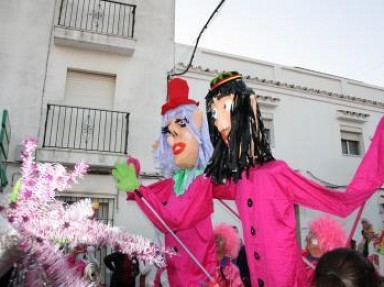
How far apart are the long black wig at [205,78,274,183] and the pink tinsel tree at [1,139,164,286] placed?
61.5 inches

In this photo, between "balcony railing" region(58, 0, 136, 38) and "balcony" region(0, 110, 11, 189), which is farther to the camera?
"balcony railing" region(58, 0, 136, 38)

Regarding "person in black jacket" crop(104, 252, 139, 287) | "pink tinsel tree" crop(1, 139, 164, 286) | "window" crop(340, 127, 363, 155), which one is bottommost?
"person in black jacket" crop(104, 252, 139, 287)

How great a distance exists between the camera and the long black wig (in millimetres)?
2545

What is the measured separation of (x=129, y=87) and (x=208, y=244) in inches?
219

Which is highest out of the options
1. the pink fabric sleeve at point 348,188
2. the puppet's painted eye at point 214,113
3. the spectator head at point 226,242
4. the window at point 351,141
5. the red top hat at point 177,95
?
the window at point 351,141

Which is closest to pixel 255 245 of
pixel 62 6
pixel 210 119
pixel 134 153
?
pixel 210 119

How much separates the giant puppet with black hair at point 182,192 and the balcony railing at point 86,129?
437 centimetres

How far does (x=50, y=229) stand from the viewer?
0.86 m

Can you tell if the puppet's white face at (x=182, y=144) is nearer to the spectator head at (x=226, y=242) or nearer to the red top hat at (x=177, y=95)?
the red top hat at (x=177, y=95)

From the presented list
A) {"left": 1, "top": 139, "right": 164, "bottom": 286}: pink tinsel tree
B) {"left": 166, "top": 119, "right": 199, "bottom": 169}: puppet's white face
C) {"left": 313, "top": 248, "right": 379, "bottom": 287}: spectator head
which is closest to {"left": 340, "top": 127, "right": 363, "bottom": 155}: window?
{"left": 166, "top": 119, "right": 199, "bottom": 169}: puppet's white face

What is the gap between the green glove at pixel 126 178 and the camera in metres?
2.87

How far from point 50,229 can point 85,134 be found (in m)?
7.04

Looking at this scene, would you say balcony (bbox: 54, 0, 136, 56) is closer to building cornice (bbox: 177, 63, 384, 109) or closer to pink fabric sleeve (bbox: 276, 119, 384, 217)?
building cornice (bbox: 177, 63, 384, 109)

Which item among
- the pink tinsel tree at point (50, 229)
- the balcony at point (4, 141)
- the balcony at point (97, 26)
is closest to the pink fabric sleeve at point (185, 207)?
the pink tinsel tree at point (50, 229)
